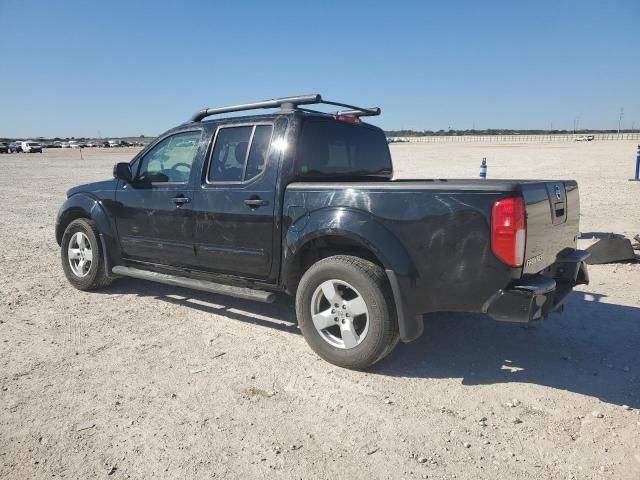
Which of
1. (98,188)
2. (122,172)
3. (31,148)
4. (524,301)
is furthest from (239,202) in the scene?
(31,148)

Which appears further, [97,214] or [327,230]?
[97,214]

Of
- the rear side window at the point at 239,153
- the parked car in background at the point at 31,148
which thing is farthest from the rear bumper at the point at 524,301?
the parked car in background at the point at 31,148

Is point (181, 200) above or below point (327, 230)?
above

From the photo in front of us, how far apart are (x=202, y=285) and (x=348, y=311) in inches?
60.3

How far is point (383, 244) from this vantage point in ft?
10.8

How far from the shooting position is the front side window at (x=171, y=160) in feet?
15.3

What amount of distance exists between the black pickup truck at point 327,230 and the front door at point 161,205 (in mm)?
15

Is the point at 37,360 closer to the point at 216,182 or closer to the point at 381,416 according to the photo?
the point at 216,182

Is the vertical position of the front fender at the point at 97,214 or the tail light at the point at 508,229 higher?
the tail light at the point at 508,229

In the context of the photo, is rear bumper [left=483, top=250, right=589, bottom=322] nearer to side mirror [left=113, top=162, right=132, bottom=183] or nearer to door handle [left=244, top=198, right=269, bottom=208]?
door handle [left=244, top=198, right=269, bottom=208]

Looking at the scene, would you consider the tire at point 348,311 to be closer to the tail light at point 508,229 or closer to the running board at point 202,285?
the running board at point 202,285

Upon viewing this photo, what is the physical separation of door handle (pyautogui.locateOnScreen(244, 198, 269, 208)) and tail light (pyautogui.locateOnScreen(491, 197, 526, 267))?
1.81 meters

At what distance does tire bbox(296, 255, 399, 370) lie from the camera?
3.36 metres

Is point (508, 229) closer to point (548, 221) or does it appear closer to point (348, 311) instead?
point (548, 221)
